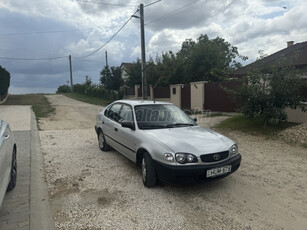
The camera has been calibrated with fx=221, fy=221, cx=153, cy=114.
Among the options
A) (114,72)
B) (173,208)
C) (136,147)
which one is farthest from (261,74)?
(114,72)

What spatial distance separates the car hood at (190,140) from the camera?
3320mm

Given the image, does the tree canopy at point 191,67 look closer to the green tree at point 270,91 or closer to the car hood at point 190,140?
the green tree at point 270,91

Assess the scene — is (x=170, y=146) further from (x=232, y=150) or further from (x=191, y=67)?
(x=191, y=67)

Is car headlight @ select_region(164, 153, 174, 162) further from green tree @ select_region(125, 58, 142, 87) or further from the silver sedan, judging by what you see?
green tree @ select_region(125, 58, 142, 87)

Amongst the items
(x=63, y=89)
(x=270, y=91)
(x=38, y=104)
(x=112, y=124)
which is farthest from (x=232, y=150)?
(x=63, y=89)

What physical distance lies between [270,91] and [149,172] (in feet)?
19.2

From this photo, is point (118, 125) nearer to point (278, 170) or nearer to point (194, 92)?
point (278, 170)

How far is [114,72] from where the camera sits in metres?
26.7

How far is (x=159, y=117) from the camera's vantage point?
4508mm

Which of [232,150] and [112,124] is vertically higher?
[112,124]

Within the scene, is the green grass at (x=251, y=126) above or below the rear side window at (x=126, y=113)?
below

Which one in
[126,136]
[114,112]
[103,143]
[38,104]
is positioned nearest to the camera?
[126,136]

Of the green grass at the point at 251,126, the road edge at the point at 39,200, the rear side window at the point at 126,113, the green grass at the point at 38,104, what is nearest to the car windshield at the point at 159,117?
the rear side window at the point at 126,113

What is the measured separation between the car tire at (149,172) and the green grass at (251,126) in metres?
5.50
